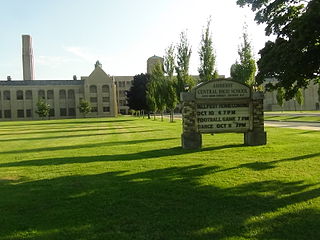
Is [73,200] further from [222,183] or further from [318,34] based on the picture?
[318,34]

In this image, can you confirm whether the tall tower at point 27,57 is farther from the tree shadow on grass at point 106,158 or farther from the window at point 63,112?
the tree shadow on grass at point 106,158

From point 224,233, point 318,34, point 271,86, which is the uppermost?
point 318,34

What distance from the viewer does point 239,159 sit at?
1102 centimetres

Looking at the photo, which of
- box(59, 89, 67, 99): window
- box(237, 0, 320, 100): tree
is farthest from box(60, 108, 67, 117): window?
box(237, 0, 320, 100): tree

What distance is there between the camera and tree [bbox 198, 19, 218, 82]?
92.0 feet

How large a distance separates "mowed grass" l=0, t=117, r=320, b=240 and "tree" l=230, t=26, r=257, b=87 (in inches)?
751

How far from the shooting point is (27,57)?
109m

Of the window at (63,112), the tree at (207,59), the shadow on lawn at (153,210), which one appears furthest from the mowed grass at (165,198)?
the window at (63,112)

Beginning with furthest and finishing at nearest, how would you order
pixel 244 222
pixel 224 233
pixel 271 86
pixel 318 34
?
1. pixel 271 86
2. pixel 318 34
3. pixel 244 222
4. pixel 224 233

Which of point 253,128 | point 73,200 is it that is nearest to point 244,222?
point 73,200

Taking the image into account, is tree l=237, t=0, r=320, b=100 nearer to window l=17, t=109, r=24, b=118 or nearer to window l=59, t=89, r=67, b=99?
window l=59, t=89, r=67, b=99

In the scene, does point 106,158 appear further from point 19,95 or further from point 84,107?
point 19,95

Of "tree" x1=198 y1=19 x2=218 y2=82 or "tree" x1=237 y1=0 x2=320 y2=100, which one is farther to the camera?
"tree" x1=198 y1=19 x2=218 y2=82

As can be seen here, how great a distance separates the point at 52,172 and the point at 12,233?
4.72 m
